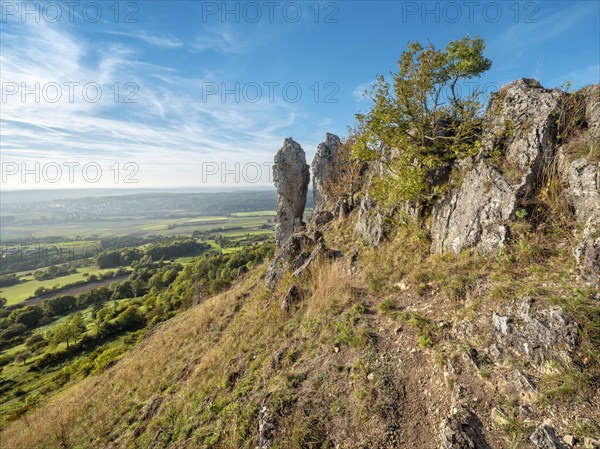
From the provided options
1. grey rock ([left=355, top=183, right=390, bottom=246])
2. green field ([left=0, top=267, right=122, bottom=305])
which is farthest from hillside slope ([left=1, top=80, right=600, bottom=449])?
green field ([left=0, top=267, right=122, bottom=305])

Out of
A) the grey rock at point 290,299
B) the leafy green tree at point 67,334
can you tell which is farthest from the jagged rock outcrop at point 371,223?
the leafy green tree at point 67,334

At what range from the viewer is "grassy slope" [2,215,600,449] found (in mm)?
4781

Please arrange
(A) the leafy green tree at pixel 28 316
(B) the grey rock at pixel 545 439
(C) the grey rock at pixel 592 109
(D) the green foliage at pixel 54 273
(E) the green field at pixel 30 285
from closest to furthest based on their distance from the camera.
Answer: (B) the grey rock at pixel 545 439, (C) the grey rock at pixel 592 109, (A) the leafy green tree at pixel 28 316, (E) the green field at pixel 30 285, (D) the green foliage at pixel 54 273

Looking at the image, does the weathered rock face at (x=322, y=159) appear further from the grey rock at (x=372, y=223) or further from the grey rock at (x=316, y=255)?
the grey rock at (x=316, y=255)

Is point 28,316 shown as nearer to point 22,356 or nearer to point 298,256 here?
point 22,356

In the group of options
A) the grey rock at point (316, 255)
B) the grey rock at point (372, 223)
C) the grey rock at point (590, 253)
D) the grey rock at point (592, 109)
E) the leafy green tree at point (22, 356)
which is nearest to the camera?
the grey rock at point (590, 253)

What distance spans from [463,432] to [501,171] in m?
7.77

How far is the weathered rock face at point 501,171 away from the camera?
7.73m

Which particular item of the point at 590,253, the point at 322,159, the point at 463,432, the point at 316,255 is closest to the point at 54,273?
the point at 322,159

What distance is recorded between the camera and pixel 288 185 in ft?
115

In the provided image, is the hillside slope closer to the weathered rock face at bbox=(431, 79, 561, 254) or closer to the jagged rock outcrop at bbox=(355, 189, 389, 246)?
the weathered rock face at bbox=(431, 79, 561, 254)

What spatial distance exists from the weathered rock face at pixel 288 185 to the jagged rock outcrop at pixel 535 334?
1183 inches

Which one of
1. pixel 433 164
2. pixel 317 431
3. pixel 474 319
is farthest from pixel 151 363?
pixel 433 164

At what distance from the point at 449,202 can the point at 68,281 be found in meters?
141
